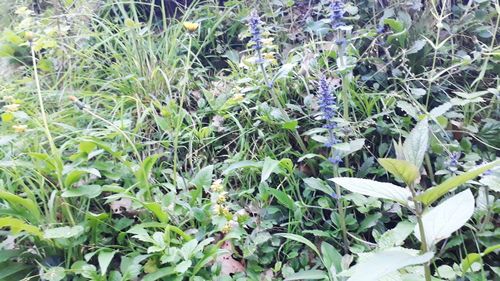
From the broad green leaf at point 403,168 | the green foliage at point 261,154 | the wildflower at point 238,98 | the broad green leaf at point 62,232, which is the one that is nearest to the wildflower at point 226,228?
the green foliage at point 261,154

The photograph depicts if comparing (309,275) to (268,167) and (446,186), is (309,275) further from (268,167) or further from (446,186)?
(446,186)

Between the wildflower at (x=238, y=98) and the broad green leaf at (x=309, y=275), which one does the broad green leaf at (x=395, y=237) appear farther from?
the wildflower at (x=238, y=98)

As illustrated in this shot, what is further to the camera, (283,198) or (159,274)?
(283,198)

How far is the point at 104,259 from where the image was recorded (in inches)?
45.9

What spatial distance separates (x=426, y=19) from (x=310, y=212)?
0.97 meters

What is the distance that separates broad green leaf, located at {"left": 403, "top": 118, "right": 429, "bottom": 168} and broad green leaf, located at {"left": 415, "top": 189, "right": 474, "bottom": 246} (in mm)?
89

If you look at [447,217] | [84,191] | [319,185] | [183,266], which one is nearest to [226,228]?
[183,266]

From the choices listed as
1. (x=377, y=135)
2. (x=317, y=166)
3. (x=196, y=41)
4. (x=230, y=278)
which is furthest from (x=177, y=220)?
(x=196, y=41)

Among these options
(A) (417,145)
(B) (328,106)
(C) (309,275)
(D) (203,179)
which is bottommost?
(C) (309,275)

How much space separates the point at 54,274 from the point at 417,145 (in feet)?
2.98

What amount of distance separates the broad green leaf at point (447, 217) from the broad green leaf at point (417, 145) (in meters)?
0.09

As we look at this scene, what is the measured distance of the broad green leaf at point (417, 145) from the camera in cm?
79

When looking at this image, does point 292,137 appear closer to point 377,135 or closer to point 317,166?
point 317,166

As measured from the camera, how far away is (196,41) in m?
2.14
